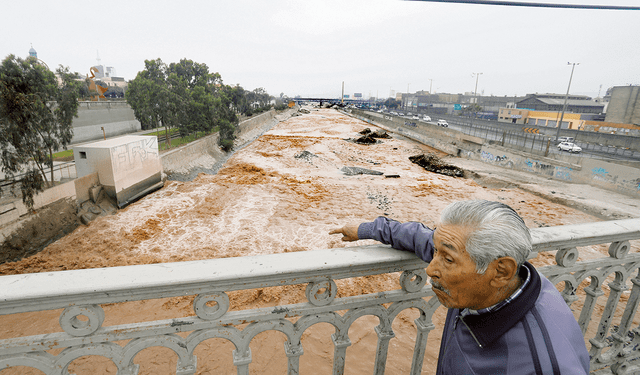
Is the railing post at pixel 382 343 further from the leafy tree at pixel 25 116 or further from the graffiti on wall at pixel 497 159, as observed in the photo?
the graffiti on wall at pixel 497 159

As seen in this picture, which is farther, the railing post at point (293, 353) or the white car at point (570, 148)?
the white car at point (570, 148)

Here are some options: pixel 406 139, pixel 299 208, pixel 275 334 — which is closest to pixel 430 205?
pixel 299 208

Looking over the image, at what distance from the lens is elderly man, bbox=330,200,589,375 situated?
3.44ft

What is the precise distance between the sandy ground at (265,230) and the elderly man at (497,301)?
214 inches

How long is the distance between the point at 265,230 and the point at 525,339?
45.4ft

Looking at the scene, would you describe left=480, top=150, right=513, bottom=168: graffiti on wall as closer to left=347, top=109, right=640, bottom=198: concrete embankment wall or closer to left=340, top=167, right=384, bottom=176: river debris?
left=347, top=109, right=640, bottom=198: concrete embankment wall

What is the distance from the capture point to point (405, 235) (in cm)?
163

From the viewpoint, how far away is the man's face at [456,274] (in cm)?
122

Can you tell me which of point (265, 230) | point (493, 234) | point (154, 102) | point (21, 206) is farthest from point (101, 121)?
point (493, 234)

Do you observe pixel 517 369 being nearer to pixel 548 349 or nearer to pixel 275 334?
pixel 548 349

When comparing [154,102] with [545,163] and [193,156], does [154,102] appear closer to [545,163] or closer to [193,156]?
[193,156]

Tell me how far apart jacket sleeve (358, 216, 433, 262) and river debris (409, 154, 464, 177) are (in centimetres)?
2398

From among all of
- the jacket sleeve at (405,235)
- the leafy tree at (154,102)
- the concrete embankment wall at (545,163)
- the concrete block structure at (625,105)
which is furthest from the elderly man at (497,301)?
the concrete block structure at (625,105)

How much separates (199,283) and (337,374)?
42.0 inches
